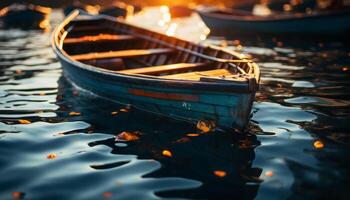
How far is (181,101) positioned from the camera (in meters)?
6.17

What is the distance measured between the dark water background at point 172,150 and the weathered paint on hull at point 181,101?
0.72ft

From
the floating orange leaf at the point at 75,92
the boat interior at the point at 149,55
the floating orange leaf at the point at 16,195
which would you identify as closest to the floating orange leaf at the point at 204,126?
the boat interior at the point at 149,55

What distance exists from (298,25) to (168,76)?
9931 millimetres

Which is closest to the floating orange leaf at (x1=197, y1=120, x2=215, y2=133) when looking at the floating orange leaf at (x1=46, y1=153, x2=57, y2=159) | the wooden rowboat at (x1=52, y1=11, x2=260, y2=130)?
the wooden rowboat at (x1=52, y1=11, x2=260, y2=130)

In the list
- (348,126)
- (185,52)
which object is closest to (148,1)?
(185,52)

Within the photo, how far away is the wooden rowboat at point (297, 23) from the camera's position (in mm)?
13961

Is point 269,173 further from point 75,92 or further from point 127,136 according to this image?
point 75,92

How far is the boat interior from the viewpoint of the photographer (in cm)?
689

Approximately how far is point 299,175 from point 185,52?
501 centimetres

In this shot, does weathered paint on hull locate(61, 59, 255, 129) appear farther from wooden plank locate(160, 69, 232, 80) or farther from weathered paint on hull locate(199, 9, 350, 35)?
weathered paint on hull locate(199, 9, 350, 35)

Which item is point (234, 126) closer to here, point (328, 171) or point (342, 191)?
point (328, 171)

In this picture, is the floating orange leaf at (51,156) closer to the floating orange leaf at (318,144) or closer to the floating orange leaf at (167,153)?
the floating orange leaf at (167,153)

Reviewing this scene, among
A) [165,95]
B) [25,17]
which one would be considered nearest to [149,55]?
[165,95]

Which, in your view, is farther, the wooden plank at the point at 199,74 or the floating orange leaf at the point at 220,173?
the wooden plank at the point at 199,74
